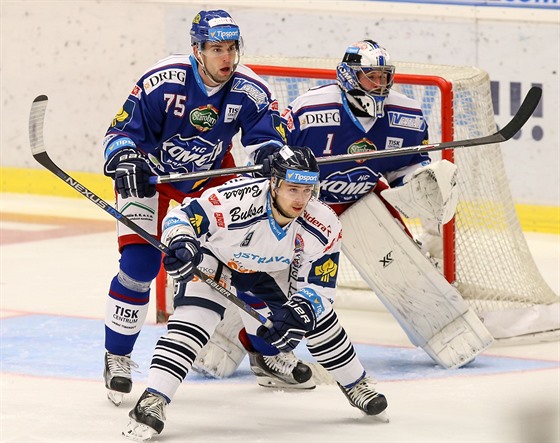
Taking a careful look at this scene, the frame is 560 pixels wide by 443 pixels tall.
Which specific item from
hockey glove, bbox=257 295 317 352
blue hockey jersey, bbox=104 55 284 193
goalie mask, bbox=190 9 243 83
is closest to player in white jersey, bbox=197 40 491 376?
blue hockey jersey, bbox=104 55 284 193

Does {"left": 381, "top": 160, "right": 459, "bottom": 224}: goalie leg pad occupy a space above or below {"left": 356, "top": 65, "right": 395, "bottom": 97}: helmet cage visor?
below

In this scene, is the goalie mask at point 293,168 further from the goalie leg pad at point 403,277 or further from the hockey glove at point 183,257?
the goalie leg pad at point 403,277

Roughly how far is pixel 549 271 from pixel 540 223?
0.83 m

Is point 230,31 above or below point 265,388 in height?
above

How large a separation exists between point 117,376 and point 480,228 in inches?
70.3

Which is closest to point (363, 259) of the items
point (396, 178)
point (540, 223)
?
point (396, 178)

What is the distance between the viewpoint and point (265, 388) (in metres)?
3.46

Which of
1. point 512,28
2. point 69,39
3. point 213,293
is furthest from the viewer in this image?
point 69,39

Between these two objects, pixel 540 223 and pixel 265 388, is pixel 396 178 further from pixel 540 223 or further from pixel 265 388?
pixel 540 223

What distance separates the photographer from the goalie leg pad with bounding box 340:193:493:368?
3.83 meters

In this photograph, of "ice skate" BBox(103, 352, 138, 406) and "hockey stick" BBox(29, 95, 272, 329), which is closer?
"hockey stick" BBox(29, 95, 272, 329)

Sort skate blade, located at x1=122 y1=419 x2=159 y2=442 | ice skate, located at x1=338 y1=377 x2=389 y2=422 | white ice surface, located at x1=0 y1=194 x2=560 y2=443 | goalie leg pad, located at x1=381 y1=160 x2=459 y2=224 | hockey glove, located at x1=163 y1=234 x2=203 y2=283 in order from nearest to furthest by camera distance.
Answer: hockey glove, located at x1=163 y1=234 x2=203 y2=283
skate blade, located at x1=122 y1=419 x2=159 y2=442
white ice surface, located at x1=0 y1=194 x2=560 y2=443
ice skate, located at x1=338 y1=377 x2=389 y2=422
goalie leg pad, located at x1=381 y1=160 x2=459 y2=224

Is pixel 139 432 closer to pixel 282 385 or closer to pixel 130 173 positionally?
pixel 130 173

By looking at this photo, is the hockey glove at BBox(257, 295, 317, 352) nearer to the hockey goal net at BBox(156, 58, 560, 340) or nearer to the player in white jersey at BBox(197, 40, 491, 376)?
the player in white jersey at BBox(197, 40, 491, 376)
